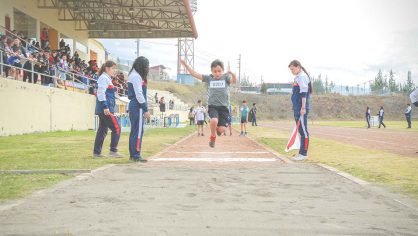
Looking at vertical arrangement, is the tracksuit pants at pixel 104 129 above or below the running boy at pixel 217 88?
below

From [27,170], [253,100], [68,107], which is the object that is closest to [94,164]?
[27,170]

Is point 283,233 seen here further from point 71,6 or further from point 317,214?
point 71,6

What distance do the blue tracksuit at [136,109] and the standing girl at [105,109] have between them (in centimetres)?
69

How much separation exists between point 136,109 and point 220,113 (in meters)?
1.93

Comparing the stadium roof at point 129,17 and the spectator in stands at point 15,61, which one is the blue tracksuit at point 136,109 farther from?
the stadium roof at point 129,17

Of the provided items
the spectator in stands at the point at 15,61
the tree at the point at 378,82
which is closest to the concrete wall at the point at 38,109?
the spectator in stands at the point at 15,61

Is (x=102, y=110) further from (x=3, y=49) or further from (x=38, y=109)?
(x=38, y=109)

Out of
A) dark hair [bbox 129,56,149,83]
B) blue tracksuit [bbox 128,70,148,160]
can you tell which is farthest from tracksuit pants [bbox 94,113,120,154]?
dark hair [bbox 129,56,149,83]

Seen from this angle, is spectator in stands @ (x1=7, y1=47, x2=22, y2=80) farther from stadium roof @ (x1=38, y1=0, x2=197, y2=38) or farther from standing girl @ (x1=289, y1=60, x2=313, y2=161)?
standing girl @ (x1=289, y1=60, x2=313, y2=161)

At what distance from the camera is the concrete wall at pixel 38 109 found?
1689 centimetres

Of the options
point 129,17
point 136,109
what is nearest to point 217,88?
point 136,109

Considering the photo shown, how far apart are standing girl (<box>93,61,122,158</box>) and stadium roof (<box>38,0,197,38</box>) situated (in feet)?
67.2

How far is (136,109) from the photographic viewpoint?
8906mm

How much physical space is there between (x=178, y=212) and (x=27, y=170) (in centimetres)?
347
